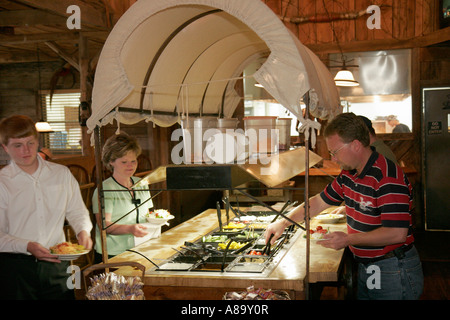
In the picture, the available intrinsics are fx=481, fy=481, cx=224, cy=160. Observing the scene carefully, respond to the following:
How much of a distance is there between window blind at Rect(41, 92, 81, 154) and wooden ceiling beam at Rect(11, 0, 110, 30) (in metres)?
5.11

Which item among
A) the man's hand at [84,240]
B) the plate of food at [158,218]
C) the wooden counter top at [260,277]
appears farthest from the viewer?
the plate of food at [158,218]

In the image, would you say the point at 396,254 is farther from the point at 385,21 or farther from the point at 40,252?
the point at 385,21

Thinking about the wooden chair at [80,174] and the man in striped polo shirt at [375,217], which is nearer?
the man in striped polo shirt at [375,217]

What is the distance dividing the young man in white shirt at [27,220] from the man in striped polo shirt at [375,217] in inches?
71.5

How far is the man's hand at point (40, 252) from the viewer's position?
3018mm

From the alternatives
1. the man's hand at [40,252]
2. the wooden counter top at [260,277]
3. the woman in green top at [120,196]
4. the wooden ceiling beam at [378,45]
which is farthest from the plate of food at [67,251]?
the wooden ceiling beam at [378,45]

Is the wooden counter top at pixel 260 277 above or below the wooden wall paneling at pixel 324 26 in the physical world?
below

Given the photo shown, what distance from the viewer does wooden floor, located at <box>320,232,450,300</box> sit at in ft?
17.5

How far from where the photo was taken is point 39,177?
3.27 meters

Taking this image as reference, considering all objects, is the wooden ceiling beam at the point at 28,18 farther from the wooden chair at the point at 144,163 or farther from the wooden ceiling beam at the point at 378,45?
the wooden ceiling beam at the point at 378,45

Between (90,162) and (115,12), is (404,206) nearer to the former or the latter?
(115,12)
